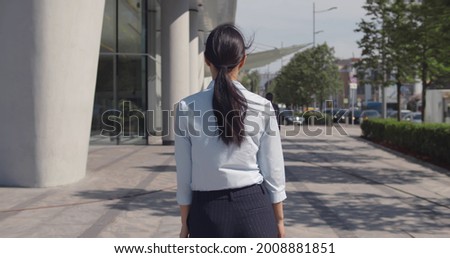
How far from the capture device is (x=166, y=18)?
69.7ft

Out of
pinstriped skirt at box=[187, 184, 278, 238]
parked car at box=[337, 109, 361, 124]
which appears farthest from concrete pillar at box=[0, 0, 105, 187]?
parked car at box=[337, 109, 361, 124]

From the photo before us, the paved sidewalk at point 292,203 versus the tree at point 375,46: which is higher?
the tree at point 375,46

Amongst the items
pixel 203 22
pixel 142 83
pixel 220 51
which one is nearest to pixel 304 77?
pixel 203 22

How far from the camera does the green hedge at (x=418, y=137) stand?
1536 cm

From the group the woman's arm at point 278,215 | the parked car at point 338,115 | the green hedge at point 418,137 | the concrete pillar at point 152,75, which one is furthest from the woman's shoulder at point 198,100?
the parked car at point 338,115

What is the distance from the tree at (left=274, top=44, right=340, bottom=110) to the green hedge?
1249 inches

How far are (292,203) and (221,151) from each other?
21.7 feet

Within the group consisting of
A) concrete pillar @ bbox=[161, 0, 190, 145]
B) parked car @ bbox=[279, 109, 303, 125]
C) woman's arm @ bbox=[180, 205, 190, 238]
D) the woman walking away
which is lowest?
parked car @ bbox=[279, 109, 303, 125]

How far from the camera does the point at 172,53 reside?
2125 cm

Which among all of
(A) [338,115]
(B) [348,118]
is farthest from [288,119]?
(A) [338,115]

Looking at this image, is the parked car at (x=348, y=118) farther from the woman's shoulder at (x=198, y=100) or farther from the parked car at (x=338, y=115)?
the woman's shoulder at (x=198, y=100)

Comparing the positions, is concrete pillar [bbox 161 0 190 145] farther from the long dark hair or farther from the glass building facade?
the long dark hair

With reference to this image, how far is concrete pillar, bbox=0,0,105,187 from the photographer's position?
392 inches

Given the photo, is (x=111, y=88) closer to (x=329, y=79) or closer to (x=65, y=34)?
(x=65, y=34)
